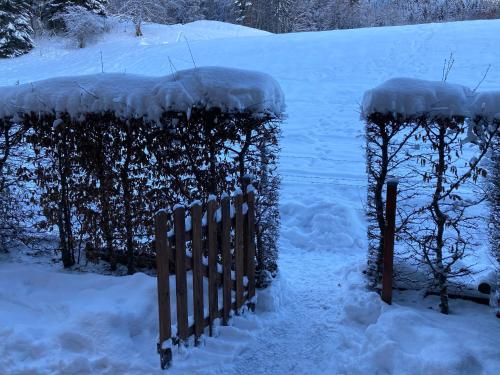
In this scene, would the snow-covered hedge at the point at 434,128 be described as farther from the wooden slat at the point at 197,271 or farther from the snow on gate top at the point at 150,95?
the wooden slat at the point at 197,271

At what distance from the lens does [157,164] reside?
453 cm

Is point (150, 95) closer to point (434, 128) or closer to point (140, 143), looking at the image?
point (140, 143)

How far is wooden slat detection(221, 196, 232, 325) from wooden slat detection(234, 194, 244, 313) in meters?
0.12

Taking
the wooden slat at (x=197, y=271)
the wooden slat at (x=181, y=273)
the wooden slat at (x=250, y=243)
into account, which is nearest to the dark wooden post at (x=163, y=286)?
the wooden slat at (x=181, y=273)

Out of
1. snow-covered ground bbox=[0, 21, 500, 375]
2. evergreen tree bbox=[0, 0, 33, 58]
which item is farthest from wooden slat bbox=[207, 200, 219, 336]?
evergreen tree bbox=[0, 0, 33, 58]

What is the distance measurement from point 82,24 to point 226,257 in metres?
27.1

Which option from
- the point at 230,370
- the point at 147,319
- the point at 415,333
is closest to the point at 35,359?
the point at 147,319

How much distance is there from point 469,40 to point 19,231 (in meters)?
19.1

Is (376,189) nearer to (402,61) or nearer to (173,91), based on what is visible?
(173,91)

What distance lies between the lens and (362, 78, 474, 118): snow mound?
12.4 feet

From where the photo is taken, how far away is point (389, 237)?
410 cm

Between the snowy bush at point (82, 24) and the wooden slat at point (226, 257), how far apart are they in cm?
2693

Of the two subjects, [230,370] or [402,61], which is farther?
[402,61]

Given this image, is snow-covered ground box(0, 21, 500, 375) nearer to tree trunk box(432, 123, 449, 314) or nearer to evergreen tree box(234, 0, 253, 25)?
tree trunk box(432, 123, 449, 314)
